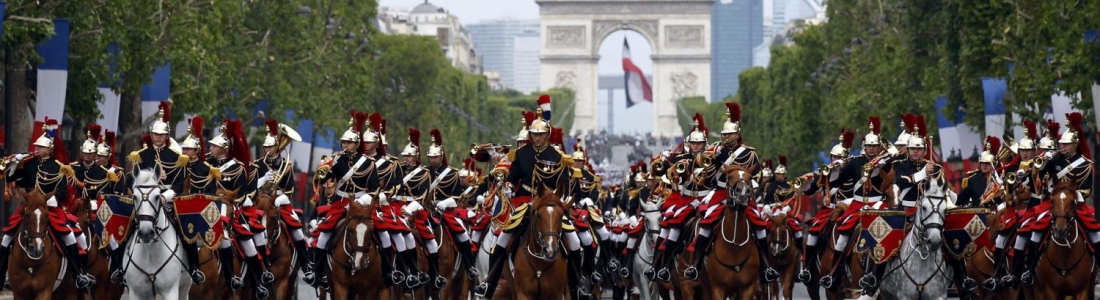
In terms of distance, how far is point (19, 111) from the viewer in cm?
4256

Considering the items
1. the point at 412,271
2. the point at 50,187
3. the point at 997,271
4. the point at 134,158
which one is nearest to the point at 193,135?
the point at 134,158

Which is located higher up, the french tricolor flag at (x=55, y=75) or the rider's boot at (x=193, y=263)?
the french tricolor flag at (x=55, y=75)

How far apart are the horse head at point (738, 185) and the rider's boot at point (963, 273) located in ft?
7.47

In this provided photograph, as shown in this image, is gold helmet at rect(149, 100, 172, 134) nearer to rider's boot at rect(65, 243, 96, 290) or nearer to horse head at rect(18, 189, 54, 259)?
horse head at rect(18, 189, 54, 259)

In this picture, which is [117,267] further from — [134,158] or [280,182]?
[280,182]

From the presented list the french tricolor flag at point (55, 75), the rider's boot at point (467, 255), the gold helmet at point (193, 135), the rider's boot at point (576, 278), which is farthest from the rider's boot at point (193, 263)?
the french tricolor flag at point (55, 75)

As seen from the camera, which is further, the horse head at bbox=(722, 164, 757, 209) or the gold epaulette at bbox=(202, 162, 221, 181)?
the gold epaulette at bbox=(202, 162, 221, 181)

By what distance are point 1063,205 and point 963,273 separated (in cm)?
148

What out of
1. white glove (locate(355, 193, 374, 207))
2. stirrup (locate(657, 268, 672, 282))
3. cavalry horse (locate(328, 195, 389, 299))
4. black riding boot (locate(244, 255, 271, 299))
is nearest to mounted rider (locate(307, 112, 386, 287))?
white glove (locate(355, 193, 374, 207))

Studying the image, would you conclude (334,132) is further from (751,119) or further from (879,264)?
(751,119)

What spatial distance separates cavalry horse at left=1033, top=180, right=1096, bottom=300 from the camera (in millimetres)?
22781

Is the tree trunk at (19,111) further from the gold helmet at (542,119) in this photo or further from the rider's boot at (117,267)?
the gold helmet at (542,119)

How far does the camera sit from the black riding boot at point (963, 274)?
77.4 feet

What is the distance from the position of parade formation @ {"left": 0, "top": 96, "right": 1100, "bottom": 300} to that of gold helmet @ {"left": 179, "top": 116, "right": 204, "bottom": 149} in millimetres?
33
